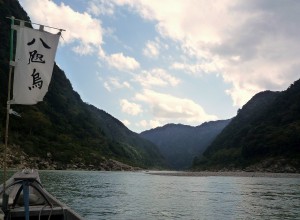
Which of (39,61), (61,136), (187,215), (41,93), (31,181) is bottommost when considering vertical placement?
(187,215)

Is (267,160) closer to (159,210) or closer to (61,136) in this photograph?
(61,136)

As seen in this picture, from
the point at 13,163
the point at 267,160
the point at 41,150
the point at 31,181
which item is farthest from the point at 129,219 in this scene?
the point at 267,160

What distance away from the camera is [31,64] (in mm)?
12984

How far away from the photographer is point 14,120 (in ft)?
595

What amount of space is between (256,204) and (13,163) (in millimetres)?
106197

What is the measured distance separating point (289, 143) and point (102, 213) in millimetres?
165276

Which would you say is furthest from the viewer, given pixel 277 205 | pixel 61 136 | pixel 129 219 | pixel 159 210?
pixel 61 136

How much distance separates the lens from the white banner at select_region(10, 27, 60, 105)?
1291 cm

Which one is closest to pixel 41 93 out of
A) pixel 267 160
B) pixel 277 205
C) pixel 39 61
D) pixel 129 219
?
pixel 39 61

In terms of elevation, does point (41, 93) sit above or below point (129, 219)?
above

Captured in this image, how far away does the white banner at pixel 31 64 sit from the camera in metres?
12.9

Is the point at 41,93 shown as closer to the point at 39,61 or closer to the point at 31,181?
the point at 39,61

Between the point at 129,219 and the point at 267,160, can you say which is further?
the point at 267,160

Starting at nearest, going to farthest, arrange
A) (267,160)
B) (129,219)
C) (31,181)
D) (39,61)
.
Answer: (39,61) → (31,181) → (129,219) → (267,160)
